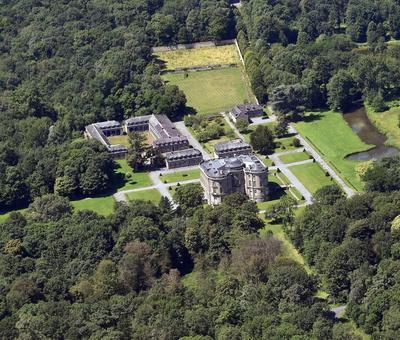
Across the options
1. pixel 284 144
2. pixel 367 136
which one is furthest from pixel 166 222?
pixel 367 136

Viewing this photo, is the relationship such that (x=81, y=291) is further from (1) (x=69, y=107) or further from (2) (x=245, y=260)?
(1) (x=69, y=107)

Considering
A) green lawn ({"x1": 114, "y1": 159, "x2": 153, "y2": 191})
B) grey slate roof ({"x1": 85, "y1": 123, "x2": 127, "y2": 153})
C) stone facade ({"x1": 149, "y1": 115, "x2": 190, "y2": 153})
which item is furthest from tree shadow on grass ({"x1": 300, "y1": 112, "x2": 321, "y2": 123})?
green lawn ({"x1": 114, "y1": 159, "x2": 153, "y2": 191})

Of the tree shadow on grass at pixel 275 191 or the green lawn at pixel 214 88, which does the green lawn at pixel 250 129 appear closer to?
the green lawn at pixel 214 88

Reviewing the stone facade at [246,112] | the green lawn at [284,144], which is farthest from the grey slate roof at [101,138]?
the green lawn at [284,144]

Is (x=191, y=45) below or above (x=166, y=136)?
below

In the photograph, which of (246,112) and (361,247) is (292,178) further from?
(361,247)

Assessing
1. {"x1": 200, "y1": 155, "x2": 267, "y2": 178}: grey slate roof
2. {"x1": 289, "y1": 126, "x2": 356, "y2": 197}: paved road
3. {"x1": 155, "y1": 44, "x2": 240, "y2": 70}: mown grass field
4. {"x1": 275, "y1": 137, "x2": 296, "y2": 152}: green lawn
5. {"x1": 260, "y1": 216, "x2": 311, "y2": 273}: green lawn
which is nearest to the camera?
{"x1": 260, "y1": 216, "x2": 311, "y2": 273}: green lawn

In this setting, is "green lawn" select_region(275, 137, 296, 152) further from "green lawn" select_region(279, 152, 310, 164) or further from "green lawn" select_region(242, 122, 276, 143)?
"green lawn" select_region(242, 122, 276, 143)
